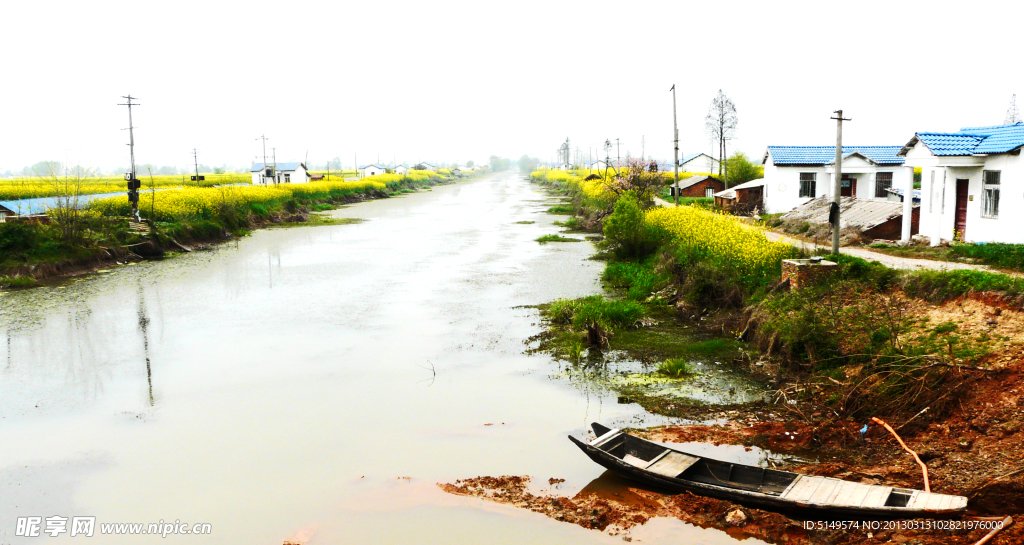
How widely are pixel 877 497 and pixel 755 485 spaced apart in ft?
3.75

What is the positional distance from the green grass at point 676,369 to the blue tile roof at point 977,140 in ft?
26.6

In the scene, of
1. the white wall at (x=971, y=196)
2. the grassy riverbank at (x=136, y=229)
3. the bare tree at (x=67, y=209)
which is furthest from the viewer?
the bare tree at (x=67, y=209)

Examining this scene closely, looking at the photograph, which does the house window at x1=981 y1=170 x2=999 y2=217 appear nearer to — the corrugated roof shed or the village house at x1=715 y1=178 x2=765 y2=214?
the corrugated roof shed

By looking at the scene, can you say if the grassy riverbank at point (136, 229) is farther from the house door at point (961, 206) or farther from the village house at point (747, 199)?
the house door at point (961, 206)

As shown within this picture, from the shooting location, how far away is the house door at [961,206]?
600 inches

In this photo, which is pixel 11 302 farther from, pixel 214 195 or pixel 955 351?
pixel 955 351

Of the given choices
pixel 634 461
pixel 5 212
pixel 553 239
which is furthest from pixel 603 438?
pixel 5 212

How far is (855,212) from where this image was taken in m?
20.4

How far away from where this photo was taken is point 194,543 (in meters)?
7.18

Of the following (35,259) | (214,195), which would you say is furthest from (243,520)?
(214,195)

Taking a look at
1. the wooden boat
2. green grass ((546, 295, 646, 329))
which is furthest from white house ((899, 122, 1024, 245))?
the wooden boat

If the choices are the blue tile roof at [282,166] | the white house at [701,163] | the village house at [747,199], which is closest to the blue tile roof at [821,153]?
the village house at [747,199]

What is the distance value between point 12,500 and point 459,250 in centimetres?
2046

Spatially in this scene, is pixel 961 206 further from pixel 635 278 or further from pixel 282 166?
pixel 282 166
